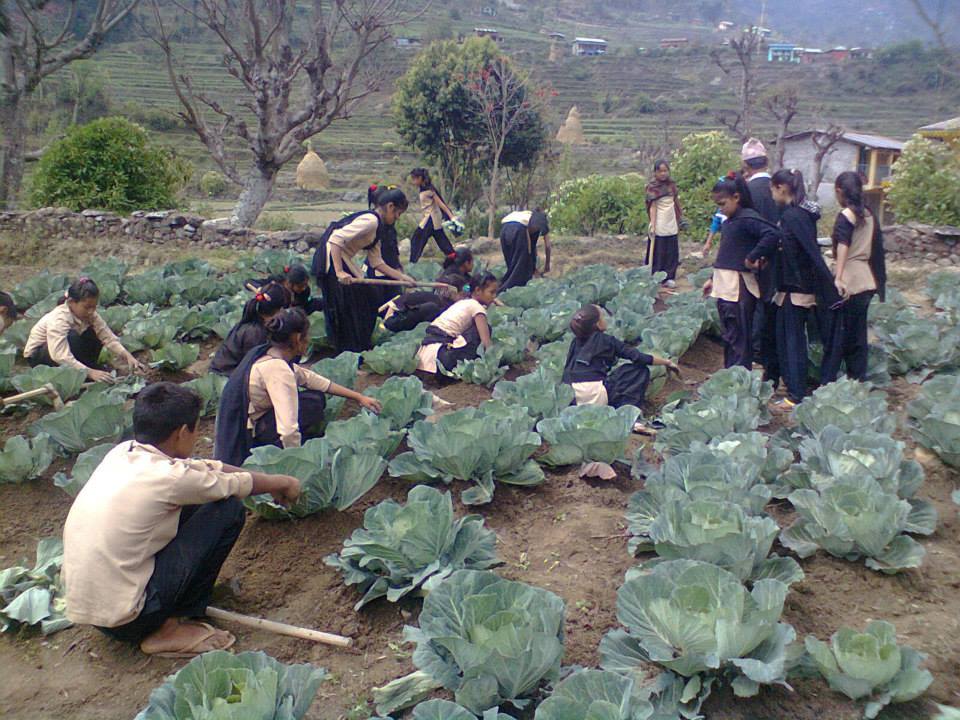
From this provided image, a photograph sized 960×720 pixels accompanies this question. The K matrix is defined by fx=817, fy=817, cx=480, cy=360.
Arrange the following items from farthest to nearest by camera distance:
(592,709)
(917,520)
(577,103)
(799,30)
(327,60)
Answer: (799,30), (577,103), (327,60), (917,520), (592,709)

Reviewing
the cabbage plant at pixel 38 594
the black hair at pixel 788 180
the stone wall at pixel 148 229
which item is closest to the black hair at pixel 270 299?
the cabbage plant at pixel 38 594

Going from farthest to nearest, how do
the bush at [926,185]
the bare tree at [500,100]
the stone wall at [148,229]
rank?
the bare tree at [500,100] < the stone wall at [148,229] < the bush at [926,185]

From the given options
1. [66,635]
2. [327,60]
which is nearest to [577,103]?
[327,60]

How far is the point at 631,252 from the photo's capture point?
462 inches

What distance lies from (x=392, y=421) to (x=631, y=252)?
8228 mm

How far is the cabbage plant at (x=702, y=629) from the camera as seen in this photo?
2068 millimetres

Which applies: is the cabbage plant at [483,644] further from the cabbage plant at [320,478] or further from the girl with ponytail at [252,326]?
the girl with ponytail at [252,326]

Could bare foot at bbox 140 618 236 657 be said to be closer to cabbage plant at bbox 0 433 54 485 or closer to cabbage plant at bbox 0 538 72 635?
cabbage plant at bbox 0 538 72 635

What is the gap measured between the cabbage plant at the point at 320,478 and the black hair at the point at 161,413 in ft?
1.79

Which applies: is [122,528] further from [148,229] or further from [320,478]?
[148,229]

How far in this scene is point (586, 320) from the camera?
14.9 ft

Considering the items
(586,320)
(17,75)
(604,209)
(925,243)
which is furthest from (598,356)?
(17,75)

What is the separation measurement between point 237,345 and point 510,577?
2.53m

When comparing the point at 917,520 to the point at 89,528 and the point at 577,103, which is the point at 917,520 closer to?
the point at 89,528
